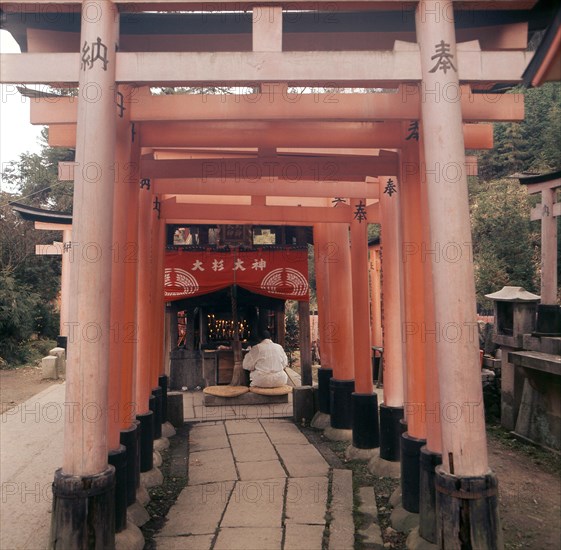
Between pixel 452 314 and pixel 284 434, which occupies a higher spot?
pixel 452 314

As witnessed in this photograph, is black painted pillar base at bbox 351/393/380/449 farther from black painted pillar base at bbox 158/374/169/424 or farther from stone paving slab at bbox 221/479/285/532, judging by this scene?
black painted pillar base at bbox 158/374/169/424

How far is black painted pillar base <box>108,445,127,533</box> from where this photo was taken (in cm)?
407

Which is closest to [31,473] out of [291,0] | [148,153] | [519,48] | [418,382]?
[148,153]

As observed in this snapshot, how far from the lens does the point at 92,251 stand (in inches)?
142

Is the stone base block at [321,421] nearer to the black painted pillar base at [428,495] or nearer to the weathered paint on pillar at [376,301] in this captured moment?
the black painted pillar base at [428,495]

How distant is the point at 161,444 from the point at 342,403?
287 centimetres

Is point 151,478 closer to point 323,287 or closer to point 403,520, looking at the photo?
point 403,520

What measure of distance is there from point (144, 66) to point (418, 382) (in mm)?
3684

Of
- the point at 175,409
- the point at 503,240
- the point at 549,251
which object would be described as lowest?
the point at 175,409

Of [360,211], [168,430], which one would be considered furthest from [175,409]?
[360,211]

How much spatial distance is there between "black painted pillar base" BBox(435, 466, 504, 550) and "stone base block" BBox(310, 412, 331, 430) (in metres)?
5.33

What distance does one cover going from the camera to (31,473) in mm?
6180

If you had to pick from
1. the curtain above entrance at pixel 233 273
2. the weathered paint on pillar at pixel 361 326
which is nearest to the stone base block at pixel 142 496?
the weathered paint on pillar at pixel 361 326

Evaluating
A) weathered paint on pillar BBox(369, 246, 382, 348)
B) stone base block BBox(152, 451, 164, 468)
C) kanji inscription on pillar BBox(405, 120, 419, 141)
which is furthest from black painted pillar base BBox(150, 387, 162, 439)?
weathered paint on pillar BBox(369, 246, 382, 348)
